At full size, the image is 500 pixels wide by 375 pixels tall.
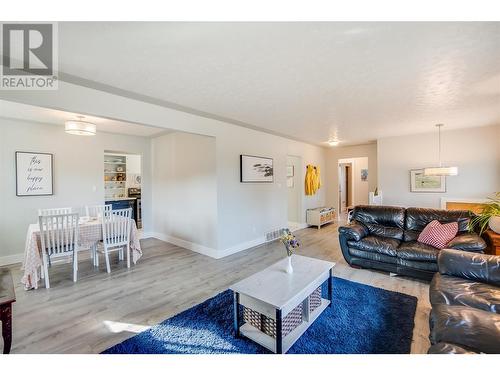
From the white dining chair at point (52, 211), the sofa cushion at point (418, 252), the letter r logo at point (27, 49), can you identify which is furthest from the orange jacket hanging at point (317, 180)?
the letter r logo at point (27, 49)

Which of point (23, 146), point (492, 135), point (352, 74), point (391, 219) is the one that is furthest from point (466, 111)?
point (23, 146)

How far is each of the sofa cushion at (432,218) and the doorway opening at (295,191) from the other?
3065mm

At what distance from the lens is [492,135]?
4.59m

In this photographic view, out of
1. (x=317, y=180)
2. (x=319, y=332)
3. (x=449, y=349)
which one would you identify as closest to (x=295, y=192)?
(x=317, y=180)

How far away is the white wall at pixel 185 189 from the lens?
4.23 metres

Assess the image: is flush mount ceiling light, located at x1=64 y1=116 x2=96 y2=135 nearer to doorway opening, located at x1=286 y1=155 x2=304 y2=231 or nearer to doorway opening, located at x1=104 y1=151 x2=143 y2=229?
doorway opening, located at x1=104 y1=151 x2=143 y2=229

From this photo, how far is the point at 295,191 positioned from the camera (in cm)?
683

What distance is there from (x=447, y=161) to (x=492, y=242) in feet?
9.21

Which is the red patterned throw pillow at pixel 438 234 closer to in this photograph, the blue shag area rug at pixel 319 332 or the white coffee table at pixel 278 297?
the blue shag area rug at pixel 319 332

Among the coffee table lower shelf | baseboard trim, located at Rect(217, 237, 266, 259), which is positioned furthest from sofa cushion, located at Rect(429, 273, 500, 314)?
baseboard trim, located at Rect(217, 237, 266, 259)

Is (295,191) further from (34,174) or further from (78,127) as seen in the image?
(34,174)

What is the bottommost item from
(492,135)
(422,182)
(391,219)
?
(391,219)

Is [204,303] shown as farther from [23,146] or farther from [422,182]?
[422,182]
